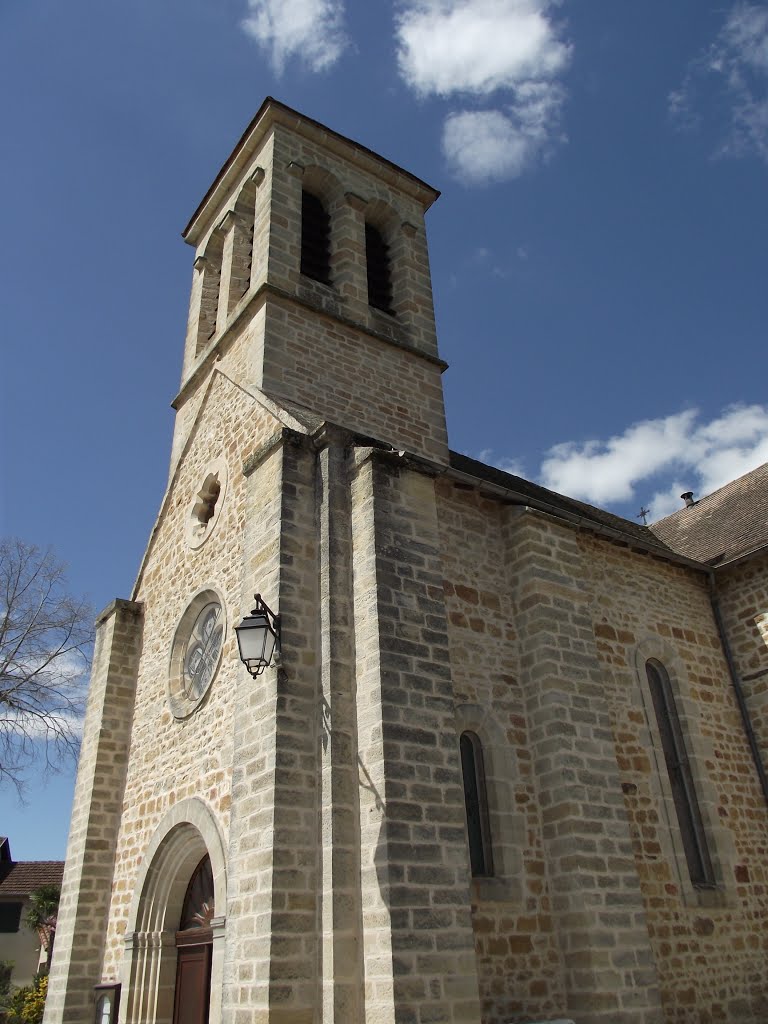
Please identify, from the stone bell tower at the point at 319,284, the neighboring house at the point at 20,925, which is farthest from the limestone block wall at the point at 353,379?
the neighboring house at the point at 20,925

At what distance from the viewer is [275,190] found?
11.6 m

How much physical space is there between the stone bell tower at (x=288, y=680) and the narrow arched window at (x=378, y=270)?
45 mm

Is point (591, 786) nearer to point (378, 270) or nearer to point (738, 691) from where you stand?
point (738, 691)

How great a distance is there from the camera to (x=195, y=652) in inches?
342

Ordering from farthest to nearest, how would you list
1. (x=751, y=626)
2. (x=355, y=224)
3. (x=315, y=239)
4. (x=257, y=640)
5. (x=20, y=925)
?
(x=20, y=925)
(x=355, y=224)
(x=315, y=239)
(x=751, y=626)
(x=257, y=640)

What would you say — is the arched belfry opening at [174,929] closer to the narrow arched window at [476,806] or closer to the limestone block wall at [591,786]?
the narrow arched window at [476,806]

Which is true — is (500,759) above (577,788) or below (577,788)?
Result: above

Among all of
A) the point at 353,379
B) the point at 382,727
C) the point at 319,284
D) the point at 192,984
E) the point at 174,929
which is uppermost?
the point at 319,284

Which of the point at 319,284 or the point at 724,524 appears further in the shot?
the point at 724,524

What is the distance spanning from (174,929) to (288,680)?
346cm

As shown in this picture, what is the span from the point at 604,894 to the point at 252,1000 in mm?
3109

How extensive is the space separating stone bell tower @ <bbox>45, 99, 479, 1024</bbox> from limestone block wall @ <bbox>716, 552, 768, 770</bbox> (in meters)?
4.35

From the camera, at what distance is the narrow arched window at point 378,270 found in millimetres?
12188

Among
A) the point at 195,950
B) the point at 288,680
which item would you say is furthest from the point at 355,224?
the point at 195,950
